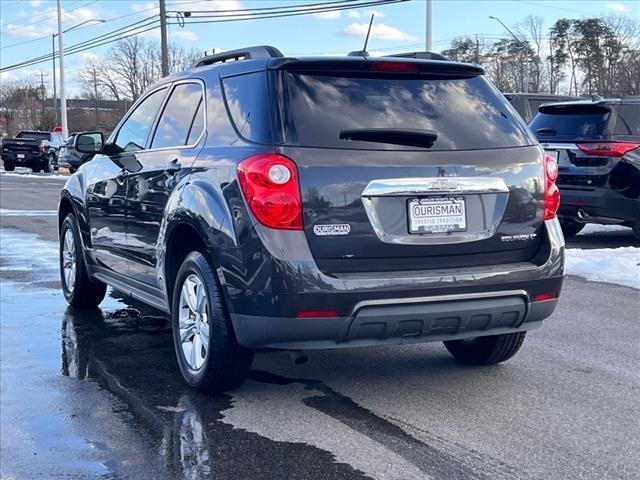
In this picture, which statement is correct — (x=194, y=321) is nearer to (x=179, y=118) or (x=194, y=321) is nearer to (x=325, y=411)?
(x=325, y=411)

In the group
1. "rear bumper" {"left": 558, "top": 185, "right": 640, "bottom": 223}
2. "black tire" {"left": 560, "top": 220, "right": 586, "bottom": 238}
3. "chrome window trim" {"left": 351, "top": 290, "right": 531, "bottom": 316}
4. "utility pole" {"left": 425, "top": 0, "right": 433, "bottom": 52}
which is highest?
"utility pole" {"left": 425, "top": 0, "right": 433, "bottom": 52}

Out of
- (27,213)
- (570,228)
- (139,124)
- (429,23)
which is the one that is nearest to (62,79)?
(429,23)

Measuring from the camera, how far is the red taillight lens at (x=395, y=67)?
4328 millimetres

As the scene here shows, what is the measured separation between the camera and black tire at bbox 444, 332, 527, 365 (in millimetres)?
4988

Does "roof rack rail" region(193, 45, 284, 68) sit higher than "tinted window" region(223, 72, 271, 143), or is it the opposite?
"roof rack rail" region(193, 45, 284, 68)

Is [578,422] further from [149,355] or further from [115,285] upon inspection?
[115,285]

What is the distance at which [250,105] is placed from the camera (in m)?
4.31

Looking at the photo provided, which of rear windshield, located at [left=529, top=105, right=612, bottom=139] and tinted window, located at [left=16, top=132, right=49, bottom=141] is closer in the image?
rear windshield, located at [left=529, top=105, right=612, bottom=139]

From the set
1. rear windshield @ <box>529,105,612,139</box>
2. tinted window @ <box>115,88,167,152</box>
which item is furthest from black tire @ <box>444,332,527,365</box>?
rear windshield @ <box>529,105,612,139</box>

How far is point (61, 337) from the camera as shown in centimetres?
602

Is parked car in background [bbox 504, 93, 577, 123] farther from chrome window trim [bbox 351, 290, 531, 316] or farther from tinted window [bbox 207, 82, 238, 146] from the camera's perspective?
chrome window trim [bbox 351, 290, 531, 316]

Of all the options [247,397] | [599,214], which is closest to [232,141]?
[247,397]

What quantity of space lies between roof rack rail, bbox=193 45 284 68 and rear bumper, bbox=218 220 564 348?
1.12 meters

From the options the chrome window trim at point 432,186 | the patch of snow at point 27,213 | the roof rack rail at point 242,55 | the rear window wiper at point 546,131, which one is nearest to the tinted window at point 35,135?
the patch of snow at point 27,213
